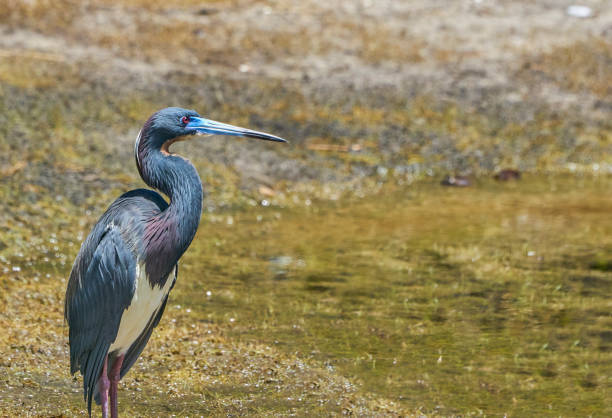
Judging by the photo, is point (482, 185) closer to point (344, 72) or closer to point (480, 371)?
point (344, 72)

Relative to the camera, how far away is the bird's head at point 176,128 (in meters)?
4.36

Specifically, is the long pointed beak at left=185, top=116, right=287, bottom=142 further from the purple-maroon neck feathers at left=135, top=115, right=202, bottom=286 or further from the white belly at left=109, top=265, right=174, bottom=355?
the white belly at left=109, top=265, right=174, bottom=355

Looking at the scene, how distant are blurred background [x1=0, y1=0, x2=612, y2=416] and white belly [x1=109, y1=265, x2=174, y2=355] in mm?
424

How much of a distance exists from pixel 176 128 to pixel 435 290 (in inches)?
105

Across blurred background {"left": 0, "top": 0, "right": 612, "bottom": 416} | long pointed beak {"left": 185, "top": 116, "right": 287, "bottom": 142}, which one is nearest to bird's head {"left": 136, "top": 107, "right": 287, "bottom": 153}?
long pointed beak {"left": 185, "top": 116, "right": 287, "bottom": 142}

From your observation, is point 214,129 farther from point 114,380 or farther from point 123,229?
point 114,380

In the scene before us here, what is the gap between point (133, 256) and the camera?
4.23m

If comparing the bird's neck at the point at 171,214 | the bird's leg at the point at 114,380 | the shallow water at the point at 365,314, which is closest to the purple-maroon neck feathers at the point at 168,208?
the bird's neck at the point at 171,214

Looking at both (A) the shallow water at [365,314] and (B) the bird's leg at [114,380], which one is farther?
(A) the shallow water at [365,314]

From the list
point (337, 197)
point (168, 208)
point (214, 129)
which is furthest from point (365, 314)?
point (337, 197)

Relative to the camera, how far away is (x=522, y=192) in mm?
8633

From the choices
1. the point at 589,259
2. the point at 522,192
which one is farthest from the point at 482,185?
the point at 589,259

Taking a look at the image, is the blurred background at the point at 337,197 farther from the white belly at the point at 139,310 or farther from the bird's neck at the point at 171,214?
the bird's neck at the point at 171,214

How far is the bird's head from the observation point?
4363 millimetres
